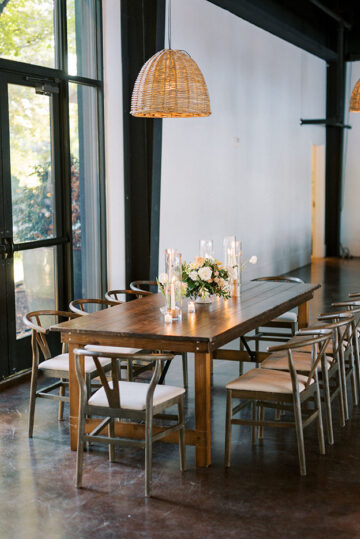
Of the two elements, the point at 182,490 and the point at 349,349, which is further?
the point at 349,349

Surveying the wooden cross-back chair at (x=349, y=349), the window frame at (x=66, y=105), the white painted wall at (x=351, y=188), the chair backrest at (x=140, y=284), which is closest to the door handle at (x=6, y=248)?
the window frame at (x=66, y=105)

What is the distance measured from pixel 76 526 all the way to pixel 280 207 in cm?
989

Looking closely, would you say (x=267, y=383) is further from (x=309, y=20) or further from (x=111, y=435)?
(x=309, y=20)

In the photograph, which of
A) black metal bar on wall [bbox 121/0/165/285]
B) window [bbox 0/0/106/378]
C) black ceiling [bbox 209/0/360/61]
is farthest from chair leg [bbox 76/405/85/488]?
black ceiling [bbox 209/0/360/61]

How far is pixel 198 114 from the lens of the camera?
16.5 ft

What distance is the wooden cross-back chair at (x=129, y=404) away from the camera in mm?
3945

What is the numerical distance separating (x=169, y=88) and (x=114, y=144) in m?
2.58

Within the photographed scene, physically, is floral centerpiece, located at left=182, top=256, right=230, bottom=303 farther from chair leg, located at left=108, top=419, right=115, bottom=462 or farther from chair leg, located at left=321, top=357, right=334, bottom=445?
chair leg, located at left=108, top=419, right=115, bottom=462

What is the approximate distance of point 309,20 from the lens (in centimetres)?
1327

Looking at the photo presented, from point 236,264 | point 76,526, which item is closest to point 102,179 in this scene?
point 236,264

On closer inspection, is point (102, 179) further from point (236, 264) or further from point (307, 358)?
point (307, 358)

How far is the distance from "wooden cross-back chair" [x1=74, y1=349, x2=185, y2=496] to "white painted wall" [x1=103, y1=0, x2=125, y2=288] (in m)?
3.31

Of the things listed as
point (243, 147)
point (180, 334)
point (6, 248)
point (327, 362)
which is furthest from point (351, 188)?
point (180, 334)

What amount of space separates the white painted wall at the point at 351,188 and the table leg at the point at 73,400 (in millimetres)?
12285
